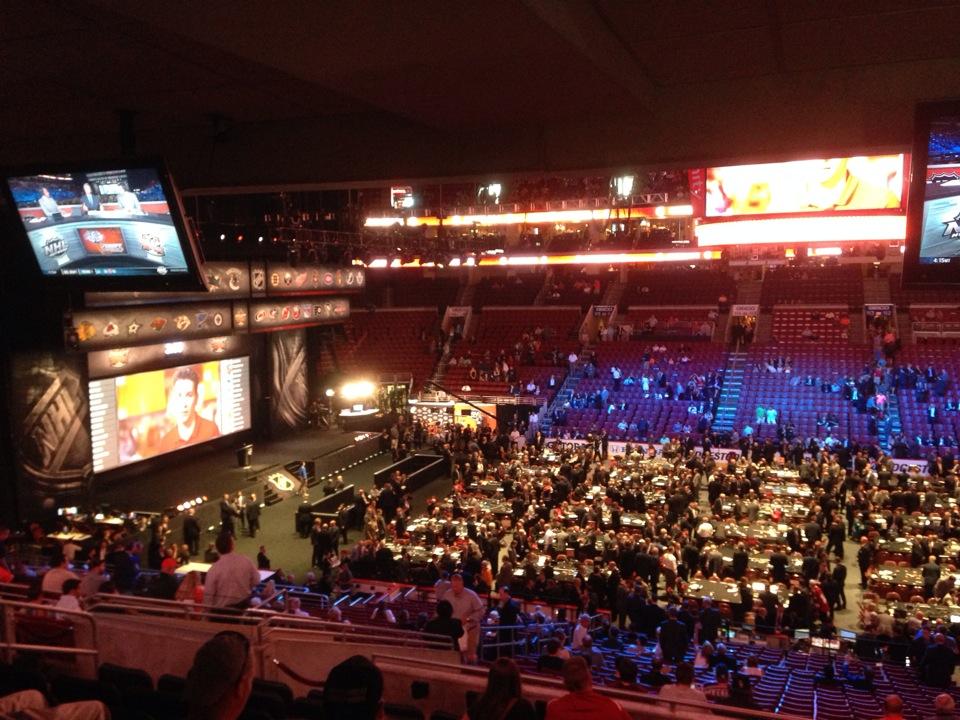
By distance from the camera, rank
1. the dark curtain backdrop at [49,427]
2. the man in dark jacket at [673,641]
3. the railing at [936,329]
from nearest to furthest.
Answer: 1. the man in dark jacket at [673,641]
2. the dark curtain backdrop at [49,427]
3. the railing at [936,329]

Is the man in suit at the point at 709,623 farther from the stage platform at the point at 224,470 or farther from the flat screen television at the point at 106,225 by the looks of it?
the stage platform at the point at 224,470

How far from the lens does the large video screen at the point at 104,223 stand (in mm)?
5855

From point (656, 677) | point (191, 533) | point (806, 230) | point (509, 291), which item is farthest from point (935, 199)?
point (509, 291)

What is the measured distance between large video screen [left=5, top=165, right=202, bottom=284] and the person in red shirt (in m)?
4.51

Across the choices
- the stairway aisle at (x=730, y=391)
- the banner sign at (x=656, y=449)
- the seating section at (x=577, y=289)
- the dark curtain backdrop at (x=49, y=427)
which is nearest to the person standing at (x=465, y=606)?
the dark curtain backdrop at (x=49, y=427)

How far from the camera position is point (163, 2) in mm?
3266

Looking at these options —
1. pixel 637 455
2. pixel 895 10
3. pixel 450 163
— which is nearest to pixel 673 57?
pixel 895 10

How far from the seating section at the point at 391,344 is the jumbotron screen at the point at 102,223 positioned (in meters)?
23.6

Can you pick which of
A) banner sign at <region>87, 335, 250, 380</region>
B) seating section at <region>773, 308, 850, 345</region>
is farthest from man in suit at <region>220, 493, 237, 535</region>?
seating section at <region>773, 308, 850, 345</region>

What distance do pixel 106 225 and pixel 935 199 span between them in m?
5.84

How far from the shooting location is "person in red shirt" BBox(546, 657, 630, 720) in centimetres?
296

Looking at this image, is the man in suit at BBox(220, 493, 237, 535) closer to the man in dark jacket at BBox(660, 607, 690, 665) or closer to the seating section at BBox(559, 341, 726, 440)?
the man in dark jacket at BBox(660, 607, 690, 665)

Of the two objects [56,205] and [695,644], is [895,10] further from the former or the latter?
[695,644]

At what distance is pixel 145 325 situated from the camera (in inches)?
713
